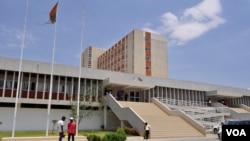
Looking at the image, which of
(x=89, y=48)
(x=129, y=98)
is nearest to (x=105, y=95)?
(x=129, y=98)

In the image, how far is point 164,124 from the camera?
24000 millimetres

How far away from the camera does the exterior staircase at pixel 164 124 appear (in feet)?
72.9

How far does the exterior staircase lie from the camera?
72.9ft

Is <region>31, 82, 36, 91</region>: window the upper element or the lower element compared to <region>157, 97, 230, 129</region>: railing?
upper

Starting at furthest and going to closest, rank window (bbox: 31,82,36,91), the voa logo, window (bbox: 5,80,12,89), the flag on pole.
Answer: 1. window (bbox: 31,82,36,91)
2. window (bbox: 5,80,12,89)
3. the flag on pole
4. the voa logo

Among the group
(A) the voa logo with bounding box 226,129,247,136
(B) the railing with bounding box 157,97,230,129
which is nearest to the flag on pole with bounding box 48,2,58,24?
(B) the railing with bounding box 157,97,230,129

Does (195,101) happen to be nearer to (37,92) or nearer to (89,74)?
(89,74)

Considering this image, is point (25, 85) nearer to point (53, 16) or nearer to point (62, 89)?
point (62, 89)

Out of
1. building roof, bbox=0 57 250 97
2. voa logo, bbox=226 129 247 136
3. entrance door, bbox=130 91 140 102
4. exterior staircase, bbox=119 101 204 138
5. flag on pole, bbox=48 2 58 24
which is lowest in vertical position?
exterior staircase, bbox=119 101 204 138

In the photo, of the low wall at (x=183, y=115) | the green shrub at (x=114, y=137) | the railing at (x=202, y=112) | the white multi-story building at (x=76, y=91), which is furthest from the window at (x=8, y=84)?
the railing at (x=202, y=112)

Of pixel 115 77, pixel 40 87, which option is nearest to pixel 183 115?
pixel 115 77

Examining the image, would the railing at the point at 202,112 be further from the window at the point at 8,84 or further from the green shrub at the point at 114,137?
the window at the point at 8,84

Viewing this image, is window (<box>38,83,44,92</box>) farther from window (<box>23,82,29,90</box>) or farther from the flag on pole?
the flag on pole

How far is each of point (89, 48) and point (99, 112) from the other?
51.9 m
